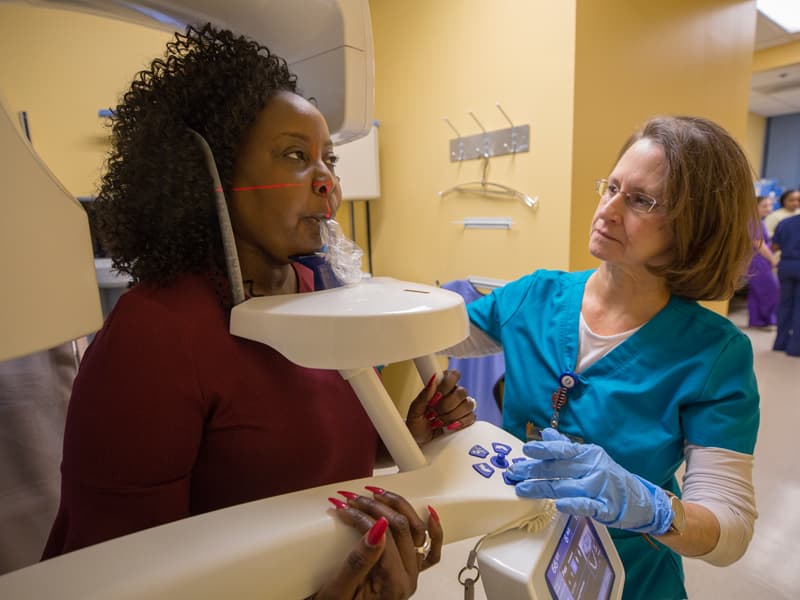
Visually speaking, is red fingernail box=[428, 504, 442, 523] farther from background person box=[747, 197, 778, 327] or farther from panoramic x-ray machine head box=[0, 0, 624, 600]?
background person box=[747, 197, 778, 327]

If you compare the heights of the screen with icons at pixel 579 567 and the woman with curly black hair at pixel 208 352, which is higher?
the woman with curly black hair at pixel 208 352

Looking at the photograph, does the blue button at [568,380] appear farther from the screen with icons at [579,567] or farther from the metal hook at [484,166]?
the metal hook at [484,166]

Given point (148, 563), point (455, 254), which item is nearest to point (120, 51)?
point (455, 254)

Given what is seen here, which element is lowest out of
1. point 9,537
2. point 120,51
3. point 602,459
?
point 9,537

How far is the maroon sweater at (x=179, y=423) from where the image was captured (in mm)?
511

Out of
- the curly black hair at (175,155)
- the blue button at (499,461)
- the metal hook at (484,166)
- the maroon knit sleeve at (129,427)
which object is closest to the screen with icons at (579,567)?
the blue button at (499,461)

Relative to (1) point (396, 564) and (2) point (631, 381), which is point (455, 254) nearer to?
(2) point (631, 381)

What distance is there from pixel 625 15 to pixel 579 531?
6.93 ft

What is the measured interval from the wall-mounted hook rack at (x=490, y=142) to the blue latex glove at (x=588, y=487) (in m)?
1.60

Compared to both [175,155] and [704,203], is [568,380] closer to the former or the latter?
[704,203]

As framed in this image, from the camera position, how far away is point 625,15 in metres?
1.96

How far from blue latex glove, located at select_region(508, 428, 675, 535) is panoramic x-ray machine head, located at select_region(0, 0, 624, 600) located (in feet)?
0.09

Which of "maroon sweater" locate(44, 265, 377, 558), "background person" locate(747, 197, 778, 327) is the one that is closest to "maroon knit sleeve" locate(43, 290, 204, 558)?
"maroon sweater" locate(44, 265, 377, 558)

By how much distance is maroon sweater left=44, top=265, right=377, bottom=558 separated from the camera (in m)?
0.51
